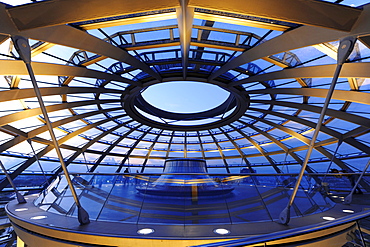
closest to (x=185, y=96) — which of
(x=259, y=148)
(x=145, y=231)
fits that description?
(x=259, y=148)

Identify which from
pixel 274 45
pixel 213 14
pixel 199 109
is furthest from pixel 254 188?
pixel 199 109

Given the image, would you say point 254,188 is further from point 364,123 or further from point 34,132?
point 34,132

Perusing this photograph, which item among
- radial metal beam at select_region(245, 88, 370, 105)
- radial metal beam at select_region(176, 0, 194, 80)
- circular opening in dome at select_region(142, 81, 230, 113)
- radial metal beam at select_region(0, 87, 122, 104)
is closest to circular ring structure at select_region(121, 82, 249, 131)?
circular opening in dome at select_region(142, 81, 230, 113)

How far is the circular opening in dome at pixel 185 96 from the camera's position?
30.3 meters

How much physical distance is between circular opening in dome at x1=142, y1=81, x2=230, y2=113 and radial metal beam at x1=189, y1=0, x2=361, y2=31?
2173 cm

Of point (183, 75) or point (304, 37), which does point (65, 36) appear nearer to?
point (183, 75)

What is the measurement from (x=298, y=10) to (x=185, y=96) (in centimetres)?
3098

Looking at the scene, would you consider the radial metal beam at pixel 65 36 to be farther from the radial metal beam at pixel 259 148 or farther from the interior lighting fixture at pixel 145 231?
the radial metal beam at pixel 259 148

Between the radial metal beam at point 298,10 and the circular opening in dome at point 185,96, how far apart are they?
2173cm

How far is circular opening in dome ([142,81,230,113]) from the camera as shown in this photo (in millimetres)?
30328

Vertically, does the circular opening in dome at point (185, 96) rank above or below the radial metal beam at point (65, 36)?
Result: above

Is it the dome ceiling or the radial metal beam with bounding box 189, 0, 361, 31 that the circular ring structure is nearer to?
the dome ceiling

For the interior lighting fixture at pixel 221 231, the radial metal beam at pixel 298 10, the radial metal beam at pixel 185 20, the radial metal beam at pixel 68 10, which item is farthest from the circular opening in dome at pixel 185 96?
the interior lighting fixture at pixel 221 231

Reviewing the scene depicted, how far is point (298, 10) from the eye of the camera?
21.6 feet
